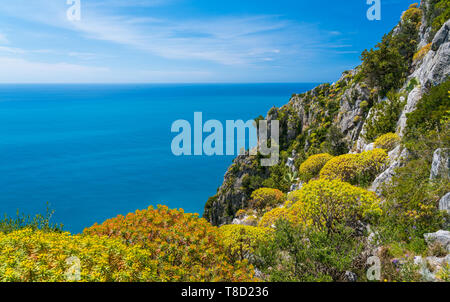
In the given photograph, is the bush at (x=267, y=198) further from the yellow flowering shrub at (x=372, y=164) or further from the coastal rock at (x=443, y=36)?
the coastal rock at (x=443, y=36)

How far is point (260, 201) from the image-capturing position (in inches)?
932

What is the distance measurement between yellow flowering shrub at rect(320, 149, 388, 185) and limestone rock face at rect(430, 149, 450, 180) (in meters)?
5.57

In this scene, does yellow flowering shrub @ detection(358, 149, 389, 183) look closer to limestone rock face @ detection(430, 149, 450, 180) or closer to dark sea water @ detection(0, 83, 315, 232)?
limestone rock face @ detection(430, 149, 450, 180)

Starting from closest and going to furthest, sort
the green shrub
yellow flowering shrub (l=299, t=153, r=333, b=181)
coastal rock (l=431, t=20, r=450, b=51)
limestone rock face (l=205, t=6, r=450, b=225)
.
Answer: coastal rock (l=431, t=20, r=450, b=51), limestone rock face (l=205, t=6, r=450, b=225), the green shrub, yellow flowering shrub (l=299, t=153, r=333, b=181)

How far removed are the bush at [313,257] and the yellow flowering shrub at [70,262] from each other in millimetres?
3384

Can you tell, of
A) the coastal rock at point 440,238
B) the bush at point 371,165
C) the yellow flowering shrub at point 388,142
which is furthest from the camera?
the yellow flowering shrub at point 388,142

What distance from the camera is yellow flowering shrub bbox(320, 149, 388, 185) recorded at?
46.8ft

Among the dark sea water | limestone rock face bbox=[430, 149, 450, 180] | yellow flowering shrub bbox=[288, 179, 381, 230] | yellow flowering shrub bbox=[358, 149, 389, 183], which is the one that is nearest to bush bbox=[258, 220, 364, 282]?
yellow flowering shrub bbox=[288, 179, 381, 230]

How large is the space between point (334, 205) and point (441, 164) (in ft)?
10.7

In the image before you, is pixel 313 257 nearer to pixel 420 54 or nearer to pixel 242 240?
pixel 242 240

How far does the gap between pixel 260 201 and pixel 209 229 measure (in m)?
14.7

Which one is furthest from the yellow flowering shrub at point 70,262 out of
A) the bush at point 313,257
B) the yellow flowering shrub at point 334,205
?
the yellow flowering shrub at point 334,205

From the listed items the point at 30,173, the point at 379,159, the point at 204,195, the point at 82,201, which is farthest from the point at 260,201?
the point at 30,173

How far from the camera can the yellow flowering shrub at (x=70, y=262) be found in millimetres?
5012
